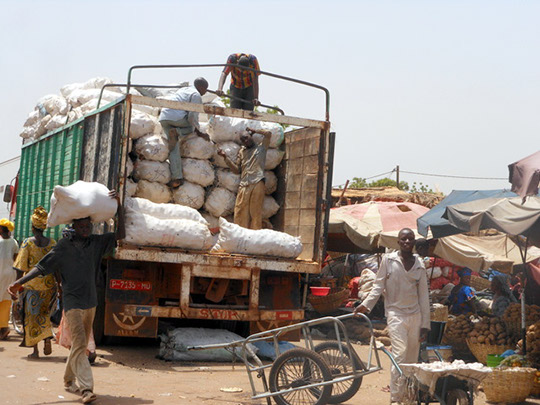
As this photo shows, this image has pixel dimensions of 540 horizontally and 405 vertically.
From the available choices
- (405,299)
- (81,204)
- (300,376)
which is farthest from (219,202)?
(300,376)

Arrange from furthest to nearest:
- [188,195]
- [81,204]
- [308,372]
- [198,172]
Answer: [198,172], [188,195], [81,204], [308,372]

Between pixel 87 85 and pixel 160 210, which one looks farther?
pixel 87 85

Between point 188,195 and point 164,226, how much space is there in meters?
1.21

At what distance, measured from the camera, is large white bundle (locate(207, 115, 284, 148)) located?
30.0 ft

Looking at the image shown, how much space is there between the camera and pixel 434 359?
6461mm

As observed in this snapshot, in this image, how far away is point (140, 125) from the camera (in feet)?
28.0

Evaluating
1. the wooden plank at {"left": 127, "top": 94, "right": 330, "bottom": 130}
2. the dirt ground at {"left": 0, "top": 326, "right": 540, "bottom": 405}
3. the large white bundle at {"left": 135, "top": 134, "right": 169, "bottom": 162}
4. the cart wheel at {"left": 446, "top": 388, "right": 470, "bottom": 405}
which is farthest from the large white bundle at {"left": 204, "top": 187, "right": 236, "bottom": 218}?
the cart wheel at {"left": 446, "top": 388, "right": 470, "bottom": 405}

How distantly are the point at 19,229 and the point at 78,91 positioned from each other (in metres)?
2.76

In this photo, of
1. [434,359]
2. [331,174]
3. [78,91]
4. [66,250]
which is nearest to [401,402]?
[434,359]

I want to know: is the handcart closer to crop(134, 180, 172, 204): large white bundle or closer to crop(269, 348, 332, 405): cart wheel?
crop(269, 348, 332, 405): cart wheel

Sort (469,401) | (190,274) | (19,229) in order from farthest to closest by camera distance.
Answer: (19,229), (190,274), (469,401)

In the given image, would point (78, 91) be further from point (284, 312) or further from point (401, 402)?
point (401, 402)

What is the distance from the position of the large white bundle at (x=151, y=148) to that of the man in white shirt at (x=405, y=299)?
3462 mm

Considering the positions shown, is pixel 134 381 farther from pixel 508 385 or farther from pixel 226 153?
pixel 226 153
